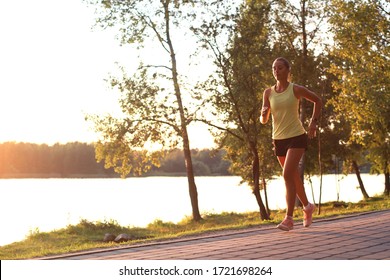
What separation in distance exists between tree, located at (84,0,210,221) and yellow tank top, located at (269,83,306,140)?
20231mm

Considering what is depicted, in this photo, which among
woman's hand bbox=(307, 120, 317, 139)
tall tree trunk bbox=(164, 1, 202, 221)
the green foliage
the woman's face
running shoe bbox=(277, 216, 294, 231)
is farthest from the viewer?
the green foliage

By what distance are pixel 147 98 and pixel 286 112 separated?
2232 centimetres

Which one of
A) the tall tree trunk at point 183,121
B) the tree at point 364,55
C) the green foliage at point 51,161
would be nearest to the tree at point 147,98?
the tall tree trunk at point 183,121

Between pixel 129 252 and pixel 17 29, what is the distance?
40.6 ft

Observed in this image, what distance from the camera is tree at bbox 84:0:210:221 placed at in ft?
98.5

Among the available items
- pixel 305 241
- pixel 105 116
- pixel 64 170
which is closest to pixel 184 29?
pixel 105 116

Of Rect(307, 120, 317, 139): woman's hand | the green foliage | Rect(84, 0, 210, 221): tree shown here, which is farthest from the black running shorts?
the green foliage

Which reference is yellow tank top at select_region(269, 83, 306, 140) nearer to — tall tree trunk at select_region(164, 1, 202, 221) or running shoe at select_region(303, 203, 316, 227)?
running shoe at select_region(303, 203, 316, 227)

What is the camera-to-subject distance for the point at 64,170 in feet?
237

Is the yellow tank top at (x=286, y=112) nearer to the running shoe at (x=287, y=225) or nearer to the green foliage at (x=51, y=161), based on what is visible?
the running shoe at (x=287, y=225)

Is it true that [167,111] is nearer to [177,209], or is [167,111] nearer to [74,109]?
[74,109]

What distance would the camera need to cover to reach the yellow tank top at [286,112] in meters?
8.36
